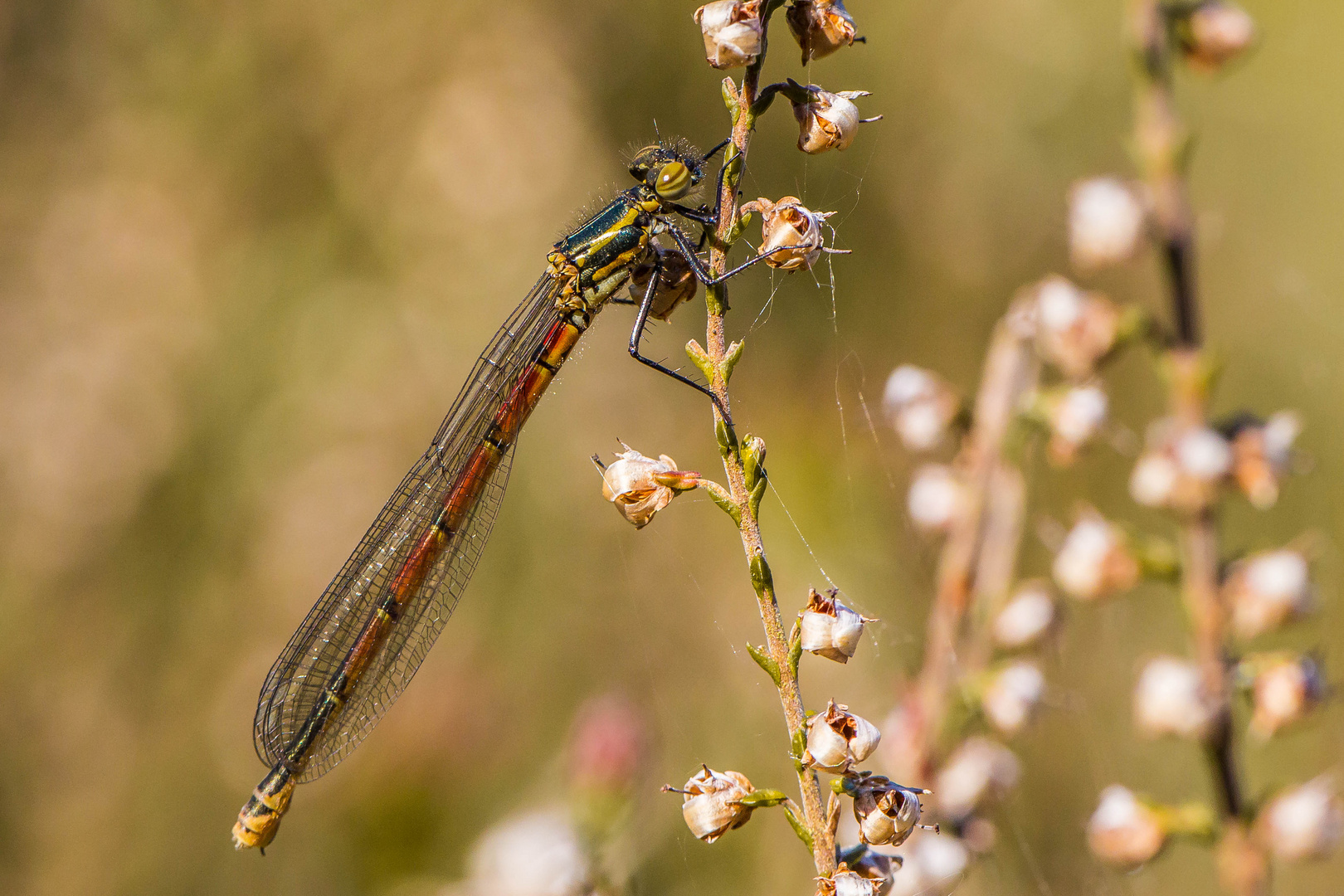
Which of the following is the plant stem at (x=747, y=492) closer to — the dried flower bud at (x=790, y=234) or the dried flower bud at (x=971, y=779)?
the dried flower bud at (x=790, y=234)

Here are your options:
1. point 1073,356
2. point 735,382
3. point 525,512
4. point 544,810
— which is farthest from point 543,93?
point 1073,356

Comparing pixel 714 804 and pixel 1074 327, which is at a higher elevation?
pixel 1074 327

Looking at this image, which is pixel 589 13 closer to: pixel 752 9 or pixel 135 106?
pixel 135 106

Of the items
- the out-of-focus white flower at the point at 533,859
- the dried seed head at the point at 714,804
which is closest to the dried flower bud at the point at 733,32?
the dried seed head at the point at 714,804

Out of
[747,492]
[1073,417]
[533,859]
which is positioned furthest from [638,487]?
[533,859]

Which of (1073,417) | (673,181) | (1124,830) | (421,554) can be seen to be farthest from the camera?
(421,554)

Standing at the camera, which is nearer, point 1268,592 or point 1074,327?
point 1268,592

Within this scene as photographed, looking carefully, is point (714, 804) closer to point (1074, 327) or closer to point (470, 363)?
point (1074, 327)
